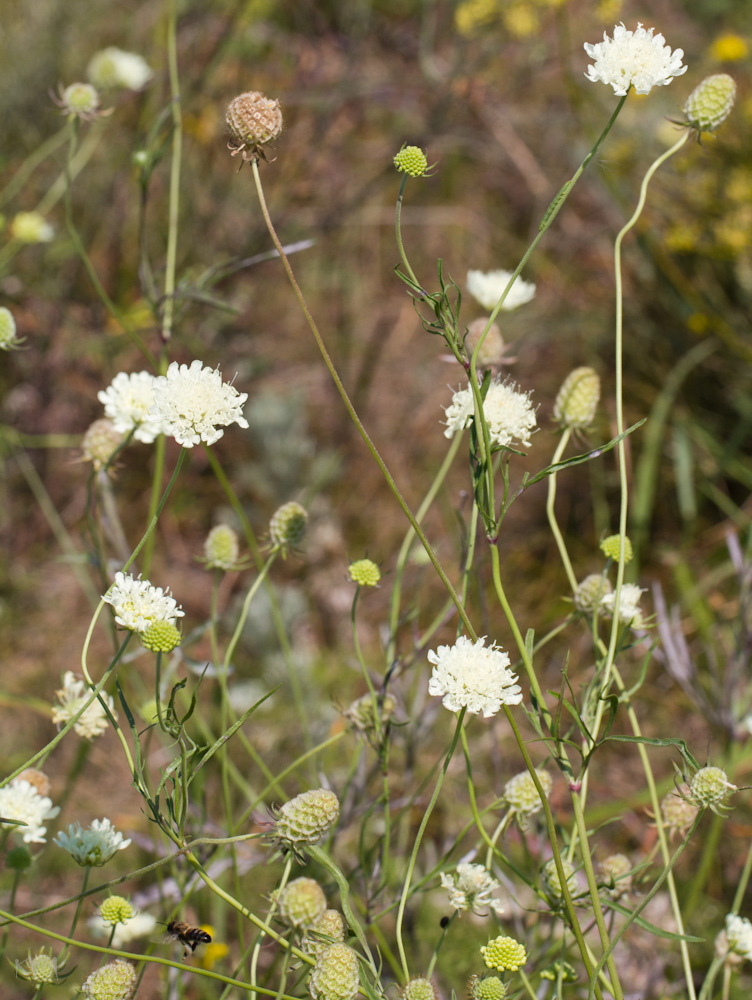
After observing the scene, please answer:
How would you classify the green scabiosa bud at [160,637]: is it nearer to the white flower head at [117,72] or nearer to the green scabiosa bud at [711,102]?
the green scabiosa bud at [711,102]

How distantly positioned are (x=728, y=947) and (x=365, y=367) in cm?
169

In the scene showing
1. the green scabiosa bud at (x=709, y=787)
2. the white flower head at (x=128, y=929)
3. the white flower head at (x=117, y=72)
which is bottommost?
the white flower head at (x=128, y=929)

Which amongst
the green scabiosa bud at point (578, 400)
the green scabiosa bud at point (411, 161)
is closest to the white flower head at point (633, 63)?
the green scabiosa bud at point (411, 161)

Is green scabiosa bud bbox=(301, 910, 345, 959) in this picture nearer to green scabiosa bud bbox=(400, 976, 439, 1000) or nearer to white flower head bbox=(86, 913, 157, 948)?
green scabiosa bud bbox=(400, 976, 439, 1000)

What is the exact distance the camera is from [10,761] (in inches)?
64.3

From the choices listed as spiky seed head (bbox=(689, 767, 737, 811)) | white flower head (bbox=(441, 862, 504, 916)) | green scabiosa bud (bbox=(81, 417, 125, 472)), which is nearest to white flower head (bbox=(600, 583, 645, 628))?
spiky seed head (bbox=(689, 767, 737, 811))

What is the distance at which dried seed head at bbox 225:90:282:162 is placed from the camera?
30.7 inches

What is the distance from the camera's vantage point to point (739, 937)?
34.6 inches

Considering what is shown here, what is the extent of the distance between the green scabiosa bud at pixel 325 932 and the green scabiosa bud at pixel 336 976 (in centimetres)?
4

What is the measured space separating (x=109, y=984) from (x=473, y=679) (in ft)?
1.34

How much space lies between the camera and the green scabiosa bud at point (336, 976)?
2.09ft

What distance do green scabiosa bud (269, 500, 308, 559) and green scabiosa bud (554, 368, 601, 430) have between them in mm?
337

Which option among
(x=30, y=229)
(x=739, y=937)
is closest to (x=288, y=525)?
(x=739, y=937)

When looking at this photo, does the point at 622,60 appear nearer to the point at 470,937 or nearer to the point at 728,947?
the point at 728,947
